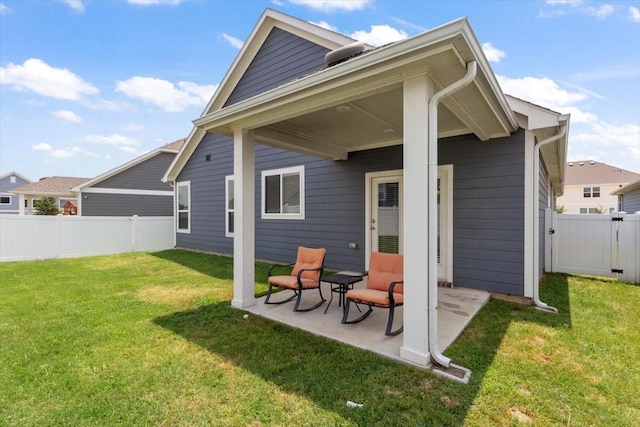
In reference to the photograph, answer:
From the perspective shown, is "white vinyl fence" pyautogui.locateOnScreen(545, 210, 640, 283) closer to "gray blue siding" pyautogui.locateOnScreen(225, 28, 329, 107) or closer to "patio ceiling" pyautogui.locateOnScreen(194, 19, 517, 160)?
"patio ceiling" pyautogui.locateOnScreen(194, 19, 517, 160)

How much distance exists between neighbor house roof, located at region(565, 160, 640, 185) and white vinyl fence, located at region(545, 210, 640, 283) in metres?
25.1

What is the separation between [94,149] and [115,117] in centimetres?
1057

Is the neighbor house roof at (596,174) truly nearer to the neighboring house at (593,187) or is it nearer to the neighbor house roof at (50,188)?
the neighboring house at (593,187)

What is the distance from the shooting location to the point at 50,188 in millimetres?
21312

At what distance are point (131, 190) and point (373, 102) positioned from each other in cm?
1659

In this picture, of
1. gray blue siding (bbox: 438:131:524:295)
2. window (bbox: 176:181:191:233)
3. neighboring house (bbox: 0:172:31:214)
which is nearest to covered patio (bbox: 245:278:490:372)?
gray blue siding (bbox: 438:131:524:295)

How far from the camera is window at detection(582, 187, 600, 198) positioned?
28.2 meters

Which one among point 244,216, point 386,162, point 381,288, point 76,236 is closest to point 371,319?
point 381,288

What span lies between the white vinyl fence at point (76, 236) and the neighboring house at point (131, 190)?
6.04 metres

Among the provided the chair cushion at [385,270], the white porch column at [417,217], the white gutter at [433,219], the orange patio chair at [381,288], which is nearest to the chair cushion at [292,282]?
the orange patio chair at [381,288]

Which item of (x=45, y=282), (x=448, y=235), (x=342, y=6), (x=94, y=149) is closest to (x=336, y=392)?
(x=448, y=235)

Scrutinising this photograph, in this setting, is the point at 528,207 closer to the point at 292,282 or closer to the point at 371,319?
the point at 371,319

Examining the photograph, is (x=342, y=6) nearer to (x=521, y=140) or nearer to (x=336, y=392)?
(x=521, y=140)

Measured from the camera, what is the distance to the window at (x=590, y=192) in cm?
2822
